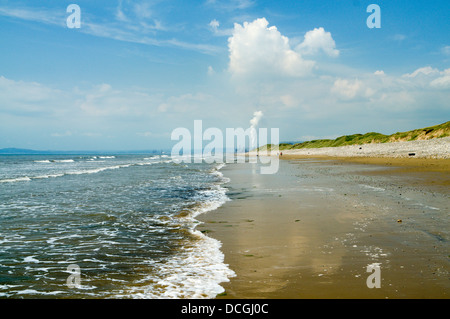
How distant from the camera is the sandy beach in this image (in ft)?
17.0

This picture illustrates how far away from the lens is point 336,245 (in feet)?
24.6

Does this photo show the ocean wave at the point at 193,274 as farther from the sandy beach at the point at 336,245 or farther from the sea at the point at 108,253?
the sandy beach at the point at 336,245

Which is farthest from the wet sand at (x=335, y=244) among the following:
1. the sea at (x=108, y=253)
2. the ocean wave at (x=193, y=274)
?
the sea at (x=108, y=253)

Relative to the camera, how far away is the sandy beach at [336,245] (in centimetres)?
518

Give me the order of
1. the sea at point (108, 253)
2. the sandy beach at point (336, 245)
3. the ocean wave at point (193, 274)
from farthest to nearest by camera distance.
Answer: the sea at point (108, 253)
the ocean wave at point (193, 274)
the sandy beach at point (336, 245)

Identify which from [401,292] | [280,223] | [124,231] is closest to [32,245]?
[124,231]

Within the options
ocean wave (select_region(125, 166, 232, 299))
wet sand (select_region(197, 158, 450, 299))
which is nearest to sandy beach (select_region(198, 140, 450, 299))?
wet sand (select_region(197, 158, 450, 299))

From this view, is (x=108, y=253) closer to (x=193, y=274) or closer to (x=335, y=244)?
(x=193, y=274)

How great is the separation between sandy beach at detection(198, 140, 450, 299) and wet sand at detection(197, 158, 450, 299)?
0.02 metres

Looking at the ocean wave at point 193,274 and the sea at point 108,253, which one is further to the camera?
the sea at point 108,253

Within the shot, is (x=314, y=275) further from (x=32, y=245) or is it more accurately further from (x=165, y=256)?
(x=32, y=245)

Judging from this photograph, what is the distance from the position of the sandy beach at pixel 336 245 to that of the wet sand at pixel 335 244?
17 mm

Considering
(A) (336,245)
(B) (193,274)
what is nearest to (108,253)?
(B) (193,274)

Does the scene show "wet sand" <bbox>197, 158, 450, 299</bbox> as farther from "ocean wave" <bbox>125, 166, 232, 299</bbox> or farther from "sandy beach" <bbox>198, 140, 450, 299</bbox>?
"ocean wave" <bbox>125, 166, 232, 299</bbox>
